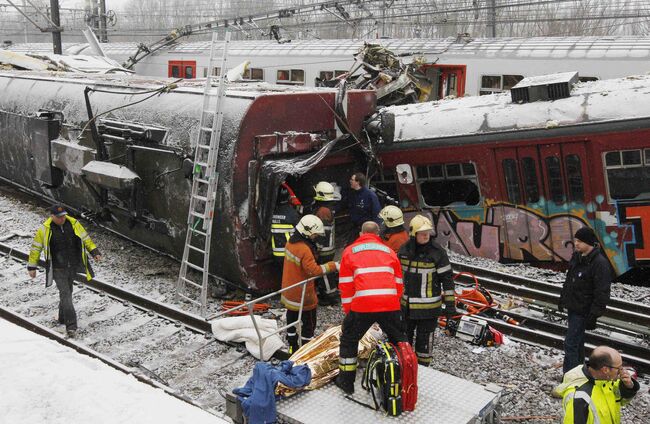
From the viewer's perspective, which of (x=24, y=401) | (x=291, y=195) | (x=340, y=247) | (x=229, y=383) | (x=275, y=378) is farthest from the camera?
(x=340, y=247)

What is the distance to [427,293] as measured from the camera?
6.74 m

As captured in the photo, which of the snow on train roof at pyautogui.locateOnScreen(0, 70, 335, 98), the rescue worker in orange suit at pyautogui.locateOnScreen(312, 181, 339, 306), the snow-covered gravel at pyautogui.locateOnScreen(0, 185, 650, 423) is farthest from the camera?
the snow on train roof at pyautogui.locateOnScreen(0, 70, 335, 98)

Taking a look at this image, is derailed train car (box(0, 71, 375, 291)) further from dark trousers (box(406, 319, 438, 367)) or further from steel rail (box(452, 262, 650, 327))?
dark trousers (box(406, 319, 438, 367))

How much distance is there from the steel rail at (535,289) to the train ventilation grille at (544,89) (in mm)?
2750

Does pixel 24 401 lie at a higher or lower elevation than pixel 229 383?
higher

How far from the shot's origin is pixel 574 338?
6680 mm

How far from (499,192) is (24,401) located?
25.3 feet

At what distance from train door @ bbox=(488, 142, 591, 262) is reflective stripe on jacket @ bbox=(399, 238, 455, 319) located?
4.03 m

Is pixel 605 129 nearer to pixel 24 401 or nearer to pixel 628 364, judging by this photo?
pixel 628 364

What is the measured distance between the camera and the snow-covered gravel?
21.6 feet

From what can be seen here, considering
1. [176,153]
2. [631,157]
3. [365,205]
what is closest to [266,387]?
[365,205]

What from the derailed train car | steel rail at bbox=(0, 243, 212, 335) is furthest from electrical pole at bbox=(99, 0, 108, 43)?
steel rail at bbox=(0, 243, 212, 335)

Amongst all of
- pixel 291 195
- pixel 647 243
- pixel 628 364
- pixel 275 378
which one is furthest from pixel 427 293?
pixel 647 243

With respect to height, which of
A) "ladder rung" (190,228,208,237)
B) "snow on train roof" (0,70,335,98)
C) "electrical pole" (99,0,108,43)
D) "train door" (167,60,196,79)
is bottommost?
"ladder rung" (190,228,208,237)
